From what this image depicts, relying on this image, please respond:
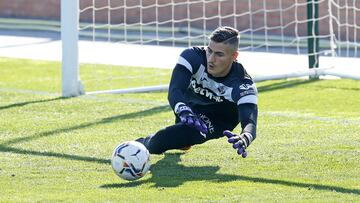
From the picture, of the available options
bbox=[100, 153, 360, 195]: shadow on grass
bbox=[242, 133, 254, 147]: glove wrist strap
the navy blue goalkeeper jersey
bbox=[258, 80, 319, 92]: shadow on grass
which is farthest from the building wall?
bbox=[242, 133, 254, 147]: glove wrist strap

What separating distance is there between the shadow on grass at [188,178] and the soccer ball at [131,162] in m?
0.07

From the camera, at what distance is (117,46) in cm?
1759

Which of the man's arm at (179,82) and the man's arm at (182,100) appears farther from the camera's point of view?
the man's arm at (179,82)

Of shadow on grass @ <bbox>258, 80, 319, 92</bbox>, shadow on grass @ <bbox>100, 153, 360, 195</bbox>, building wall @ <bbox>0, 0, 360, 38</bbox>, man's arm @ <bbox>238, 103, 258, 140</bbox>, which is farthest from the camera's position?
building wall @ <bbox>0, 0, 360, 38</bbox>

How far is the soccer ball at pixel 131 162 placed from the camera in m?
7.76

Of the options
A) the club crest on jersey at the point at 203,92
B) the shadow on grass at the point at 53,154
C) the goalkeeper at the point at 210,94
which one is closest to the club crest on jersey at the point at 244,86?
the goalkeeper at the point at 210,94

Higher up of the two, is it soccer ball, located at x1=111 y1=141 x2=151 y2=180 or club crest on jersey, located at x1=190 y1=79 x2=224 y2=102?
club crest on jersey, located at x1=190 y1=79 x2=224 y2=102

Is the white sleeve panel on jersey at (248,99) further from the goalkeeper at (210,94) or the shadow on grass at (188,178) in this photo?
the shadow on grass at (188,178)

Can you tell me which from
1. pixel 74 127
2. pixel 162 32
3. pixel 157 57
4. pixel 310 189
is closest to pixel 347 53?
pixel 157 57

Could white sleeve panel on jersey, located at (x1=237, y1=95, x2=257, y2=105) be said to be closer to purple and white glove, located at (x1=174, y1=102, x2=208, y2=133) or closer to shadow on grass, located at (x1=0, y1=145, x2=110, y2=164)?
purple and white glove, located at (x1=174, y1=102, x2=208, y2=133)

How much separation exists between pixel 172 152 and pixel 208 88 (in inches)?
26.7

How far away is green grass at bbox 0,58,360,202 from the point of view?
7.48 m

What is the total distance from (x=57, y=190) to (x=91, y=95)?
17.1 feet

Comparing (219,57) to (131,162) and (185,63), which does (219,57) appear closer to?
(185,63)
